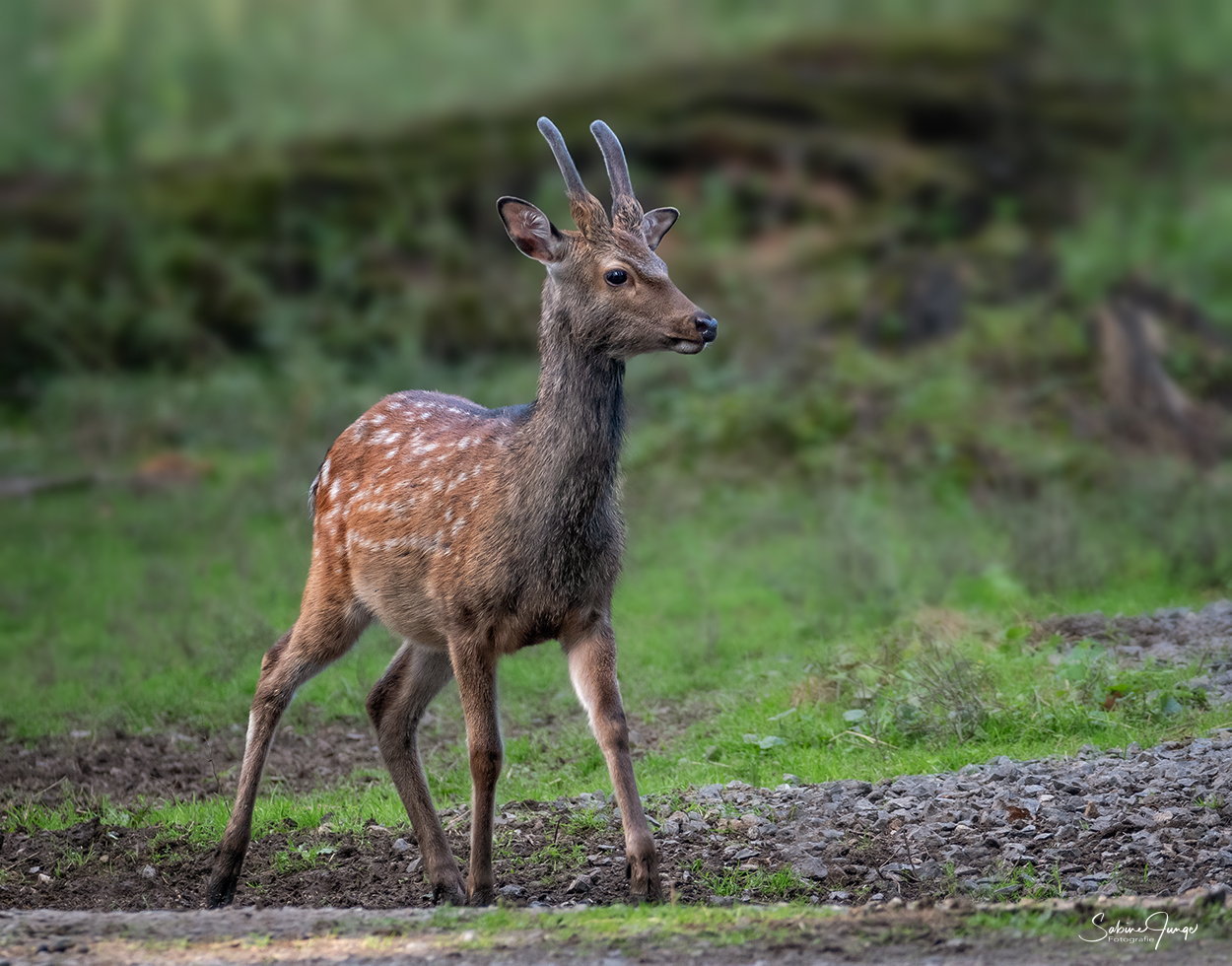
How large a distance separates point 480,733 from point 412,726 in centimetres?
84

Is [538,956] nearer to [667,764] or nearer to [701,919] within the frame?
[701,919]

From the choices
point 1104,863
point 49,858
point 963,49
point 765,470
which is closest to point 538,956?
point 1104,863

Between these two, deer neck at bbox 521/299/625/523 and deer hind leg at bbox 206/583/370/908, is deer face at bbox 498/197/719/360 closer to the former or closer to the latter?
deer neck at bbox 521/299/625/523

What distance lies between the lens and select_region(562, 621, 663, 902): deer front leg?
18.6 ft

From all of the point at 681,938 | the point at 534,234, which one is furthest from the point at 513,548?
the point at 681,938

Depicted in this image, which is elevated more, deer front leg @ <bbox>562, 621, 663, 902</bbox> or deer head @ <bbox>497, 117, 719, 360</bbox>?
deer head @ <bbox>497, 117, 719, 360</bbox>

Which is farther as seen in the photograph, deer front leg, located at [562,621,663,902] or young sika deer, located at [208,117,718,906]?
young sika deer, located at [208,117,718,906]

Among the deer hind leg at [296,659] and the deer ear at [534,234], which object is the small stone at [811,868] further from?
the deer ear at [534,234]

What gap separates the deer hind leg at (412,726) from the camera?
21.3 ft

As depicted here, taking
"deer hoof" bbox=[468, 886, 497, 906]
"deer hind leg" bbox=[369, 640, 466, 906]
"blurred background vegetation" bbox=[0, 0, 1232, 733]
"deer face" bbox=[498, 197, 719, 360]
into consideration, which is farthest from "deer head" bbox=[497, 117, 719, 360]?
"blurred background vegetation" bbox=[0, 0, 1232, 733]

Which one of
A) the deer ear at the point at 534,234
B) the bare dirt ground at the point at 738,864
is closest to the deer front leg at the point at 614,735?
the bare dirt ground at the point at 738,864

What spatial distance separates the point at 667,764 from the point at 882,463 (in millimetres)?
7762

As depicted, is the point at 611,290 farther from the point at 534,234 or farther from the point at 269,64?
the point at 269,64

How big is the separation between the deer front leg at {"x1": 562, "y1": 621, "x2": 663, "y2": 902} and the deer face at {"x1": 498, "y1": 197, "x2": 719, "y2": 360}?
1.16 meters
